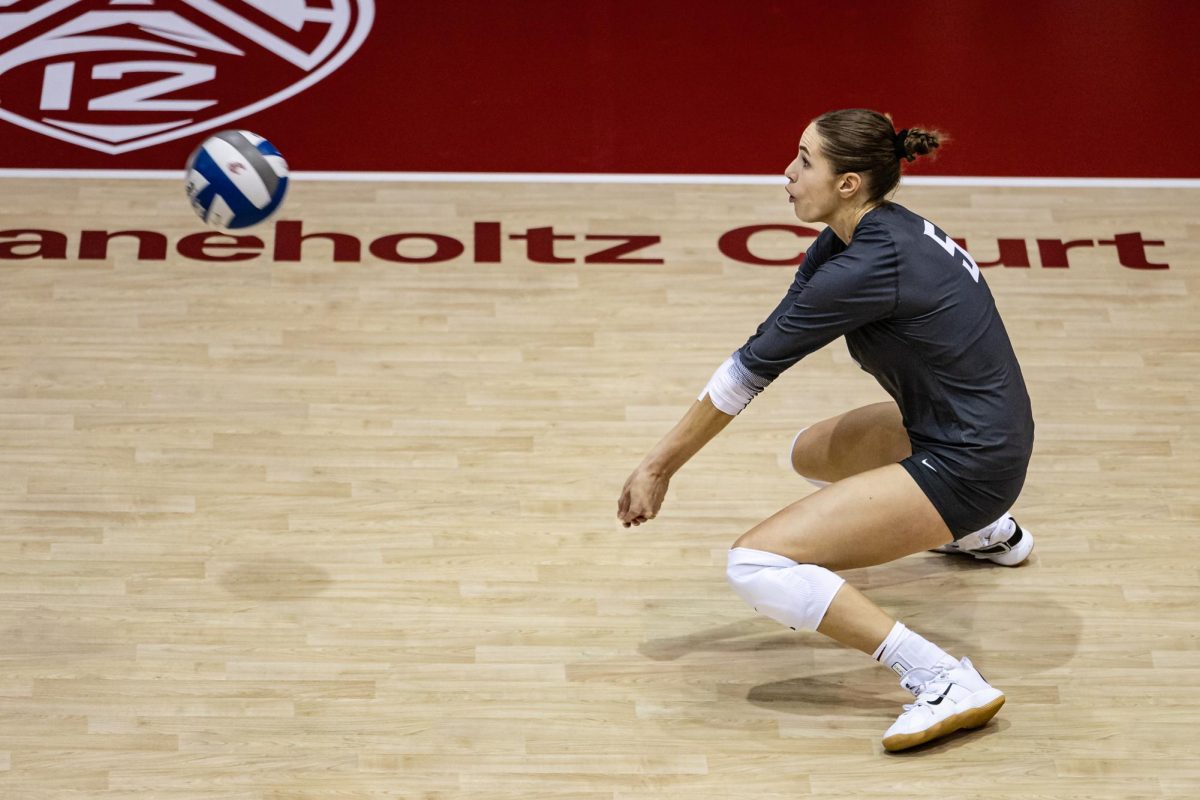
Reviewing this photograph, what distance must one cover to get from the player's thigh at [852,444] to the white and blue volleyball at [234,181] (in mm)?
1438

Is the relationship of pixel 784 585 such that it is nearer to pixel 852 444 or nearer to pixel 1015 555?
pixel 852 444

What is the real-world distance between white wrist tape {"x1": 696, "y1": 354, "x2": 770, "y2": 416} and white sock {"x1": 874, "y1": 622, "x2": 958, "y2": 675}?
60 centimetres

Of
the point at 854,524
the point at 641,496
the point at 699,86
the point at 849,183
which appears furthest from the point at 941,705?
the point at 699,86

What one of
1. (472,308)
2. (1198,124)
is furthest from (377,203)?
(1198,124)

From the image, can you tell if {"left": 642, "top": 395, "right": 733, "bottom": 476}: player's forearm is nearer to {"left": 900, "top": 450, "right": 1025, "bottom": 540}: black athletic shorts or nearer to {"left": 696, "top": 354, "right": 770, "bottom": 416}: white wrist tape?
{"left": 696, "top": 354, "right": 770, "bottom": 416}: white wrist tape

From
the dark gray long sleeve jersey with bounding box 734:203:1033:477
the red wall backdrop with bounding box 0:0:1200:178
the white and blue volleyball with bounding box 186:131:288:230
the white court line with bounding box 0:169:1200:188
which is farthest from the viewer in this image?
the red wall backdrop with bounding box 0:0:1200:178

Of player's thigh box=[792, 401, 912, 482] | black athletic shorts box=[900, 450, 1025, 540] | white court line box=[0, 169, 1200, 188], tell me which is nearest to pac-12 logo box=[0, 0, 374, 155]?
white court line box=[0, 169, 1200, 188]

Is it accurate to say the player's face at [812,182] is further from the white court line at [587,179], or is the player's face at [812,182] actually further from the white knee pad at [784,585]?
the white court line at [587,179]

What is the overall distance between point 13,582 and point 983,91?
367cm

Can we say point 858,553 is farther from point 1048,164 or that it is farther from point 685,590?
point 1048,164

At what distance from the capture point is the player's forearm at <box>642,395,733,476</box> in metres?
3.18

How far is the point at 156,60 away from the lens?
17.7ft

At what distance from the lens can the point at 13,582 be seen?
3643mm

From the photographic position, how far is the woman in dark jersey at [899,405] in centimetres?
312
